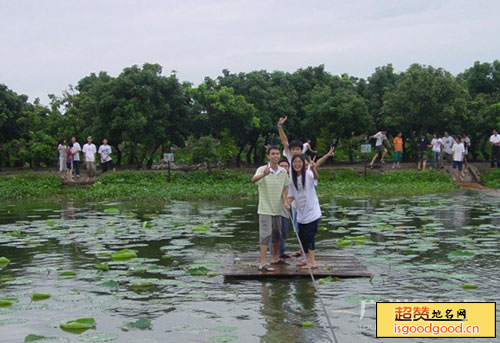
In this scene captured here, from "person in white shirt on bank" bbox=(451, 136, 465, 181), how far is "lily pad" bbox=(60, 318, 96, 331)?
66.8 ft

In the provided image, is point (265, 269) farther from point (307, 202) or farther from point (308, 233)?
point (307, 202)

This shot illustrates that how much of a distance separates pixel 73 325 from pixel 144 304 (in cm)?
107

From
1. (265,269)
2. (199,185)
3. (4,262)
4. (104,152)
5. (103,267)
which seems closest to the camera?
(265,269)

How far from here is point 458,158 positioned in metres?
24.6

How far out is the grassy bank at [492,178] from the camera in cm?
2483

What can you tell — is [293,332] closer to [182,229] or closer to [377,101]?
[182,229]

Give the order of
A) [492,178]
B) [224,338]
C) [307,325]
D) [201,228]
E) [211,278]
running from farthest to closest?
[492,178], [201,228], [211,278], [307,325], [224,338]

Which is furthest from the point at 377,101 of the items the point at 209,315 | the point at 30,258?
the point at 209,315

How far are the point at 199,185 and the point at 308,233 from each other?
17.0 m

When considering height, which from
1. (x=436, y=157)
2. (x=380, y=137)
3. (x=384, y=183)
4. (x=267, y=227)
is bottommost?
(x=384, y=183)

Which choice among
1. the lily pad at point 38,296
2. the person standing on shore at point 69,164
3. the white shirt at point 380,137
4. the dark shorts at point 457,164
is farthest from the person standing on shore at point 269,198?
the white shirt at point 380,137

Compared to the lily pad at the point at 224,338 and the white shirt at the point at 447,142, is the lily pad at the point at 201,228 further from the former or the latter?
the white shirt at the point at 447,142

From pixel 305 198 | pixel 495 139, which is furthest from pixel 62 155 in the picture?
pixel 305 198

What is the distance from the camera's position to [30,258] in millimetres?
10234
